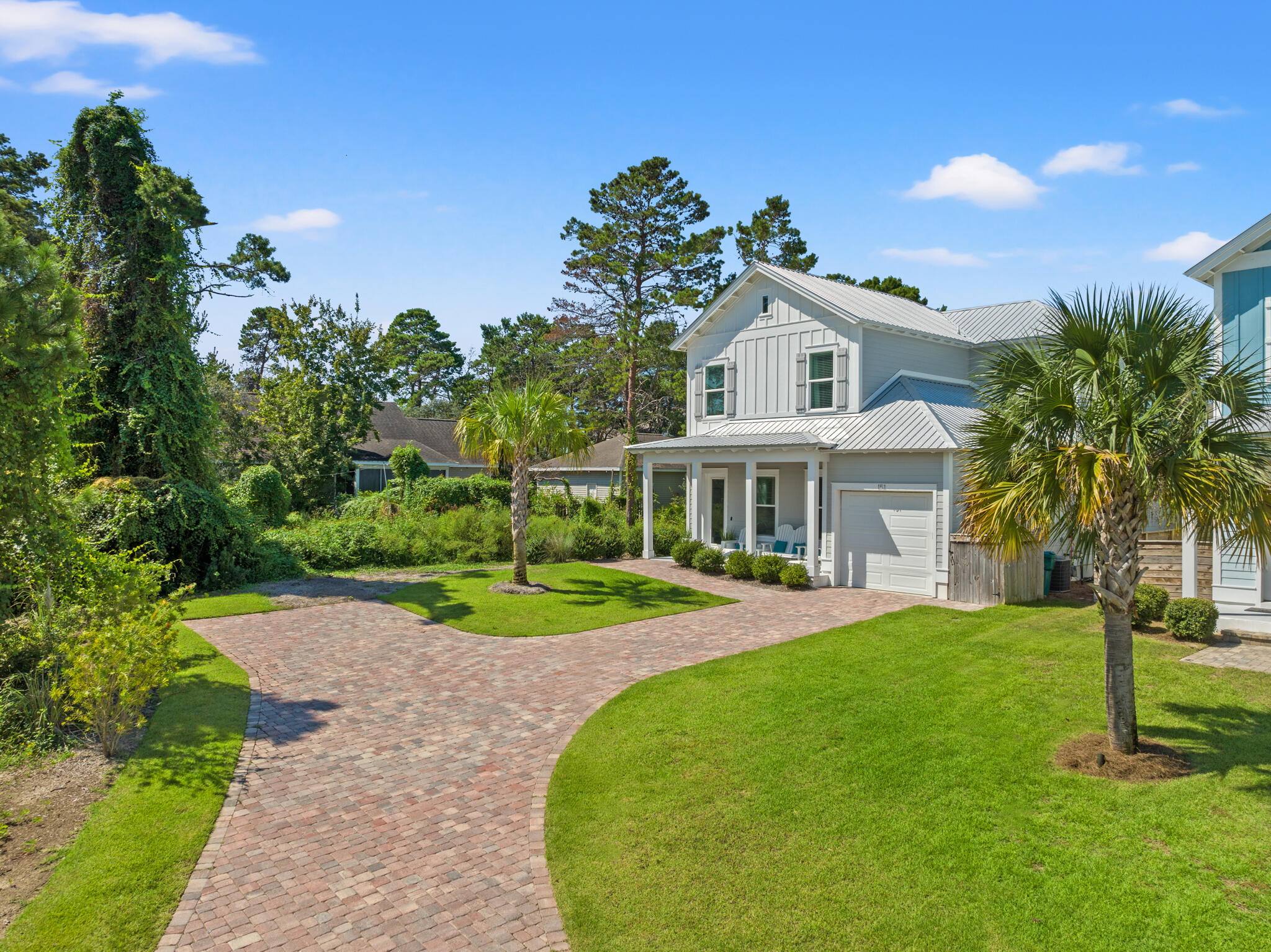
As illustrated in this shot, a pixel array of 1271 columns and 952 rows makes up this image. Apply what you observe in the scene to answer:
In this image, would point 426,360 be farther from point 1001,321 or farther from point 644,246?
point 1001,321

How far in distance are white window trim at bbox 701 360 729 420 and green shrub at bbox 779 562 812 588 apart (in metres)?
5.90

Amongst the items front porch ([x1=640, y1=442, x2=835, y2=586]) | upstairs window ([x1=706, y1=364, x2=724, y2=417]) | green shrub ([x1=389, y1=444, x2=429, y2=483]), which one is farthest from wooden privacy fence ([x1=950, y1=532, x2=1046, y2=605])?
green shrub ([x1=389, y1=444, x2=429, y2=483])

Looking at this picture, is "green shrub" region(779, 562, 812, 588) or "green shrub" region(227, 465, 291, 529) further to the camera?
"green shrub" region(227, 465, 291, 529)

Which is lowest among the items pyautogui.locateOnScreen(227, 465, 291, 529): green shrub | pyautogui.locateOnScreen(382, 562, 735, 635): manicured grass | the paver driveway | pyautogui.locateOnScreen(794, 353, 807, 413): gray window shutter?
the paver driveway

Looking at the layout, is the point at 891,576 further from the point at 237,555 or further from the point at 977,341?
the point at 237,555

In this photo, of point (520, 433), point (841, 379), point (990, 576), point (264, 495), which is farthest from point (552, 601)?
point (264, 495)

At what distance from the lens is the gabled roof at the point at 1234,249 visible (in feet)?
40.3

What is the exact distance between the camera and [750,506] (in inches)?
755

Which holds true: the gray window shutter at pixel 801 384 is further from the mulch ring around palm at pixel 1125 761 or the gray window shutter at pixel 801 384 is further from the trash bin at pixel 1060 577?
the mulch ring around palm at pixel 1125 761

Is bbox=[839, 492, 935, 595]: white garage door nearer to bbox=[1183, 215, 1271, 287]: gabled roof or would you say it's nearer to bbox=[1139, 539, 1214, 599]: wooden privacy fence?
bbox=[1139, 539, 1214, 599]: wooden privacy fence

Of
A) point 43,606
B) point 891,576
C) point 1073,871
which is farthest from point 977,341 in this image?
point 43,606

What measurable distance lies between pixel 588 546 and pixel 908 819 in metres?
17.0

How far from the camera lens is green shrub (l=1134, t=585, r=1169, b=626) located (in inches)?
493

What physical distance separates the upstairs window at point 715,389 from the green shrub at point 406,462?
13.9 meters
